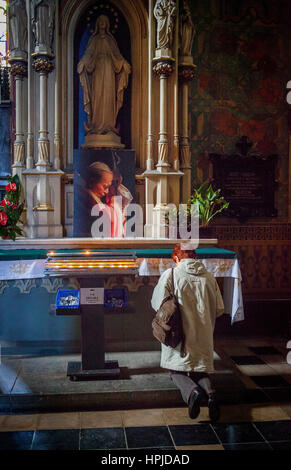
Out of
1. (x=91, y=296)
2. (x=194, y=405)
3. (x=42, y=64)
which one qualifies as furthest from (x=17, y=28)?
(x=194, y=405)

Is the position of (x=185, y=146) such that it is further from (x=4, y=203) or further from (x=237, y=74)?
(x=4, y=203)

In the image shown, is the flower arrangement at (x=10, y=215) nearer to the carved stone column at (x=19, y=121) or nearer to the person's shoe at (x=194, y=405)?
the carved stone column at (x=19, y=121)

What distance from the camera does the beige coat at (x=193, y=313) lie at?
13.3 feet

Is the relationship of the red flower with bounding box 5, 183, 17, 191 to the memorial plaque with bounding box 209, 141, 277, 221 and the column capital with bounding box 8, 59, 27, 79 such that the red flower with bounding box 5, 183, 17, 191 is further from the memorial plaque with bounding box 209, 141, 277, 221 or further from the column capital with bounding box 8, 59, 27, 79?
the memorial plaque with bounding box 209, 141, 277, 221

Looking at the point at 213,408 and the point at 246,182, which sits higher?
the point at 246,182

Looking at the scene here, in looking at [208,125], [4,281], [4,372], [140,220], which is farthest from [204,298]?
[208,125]

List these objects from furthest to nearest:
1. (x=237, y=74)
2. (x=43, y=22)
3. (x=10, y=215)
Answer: (x=237, y=74) < (x=43, y=22) < (x=10, y=215)

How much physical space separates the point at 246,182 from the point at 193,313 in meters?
4.58

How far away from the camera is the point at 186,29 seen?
6.86m

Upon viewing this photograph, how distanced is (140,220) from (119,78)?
2060 mm

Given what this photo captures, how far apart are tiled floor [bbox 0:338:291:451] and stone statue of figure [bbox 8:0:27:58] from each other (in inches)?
191

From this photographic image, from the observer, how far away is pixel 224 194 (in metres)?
8.16

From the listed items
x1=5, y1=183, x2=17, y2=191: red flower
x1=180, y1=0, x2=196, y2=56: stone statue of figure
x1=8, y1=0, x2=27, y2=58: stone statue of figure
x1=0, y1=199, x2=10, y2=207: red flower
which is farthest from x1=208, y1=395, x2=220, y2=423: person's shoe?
x1=8, y1=0, x2=27, y2=58: stone statue of figure

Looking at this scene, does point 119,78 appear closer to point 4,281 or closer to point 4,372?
point 4,281
